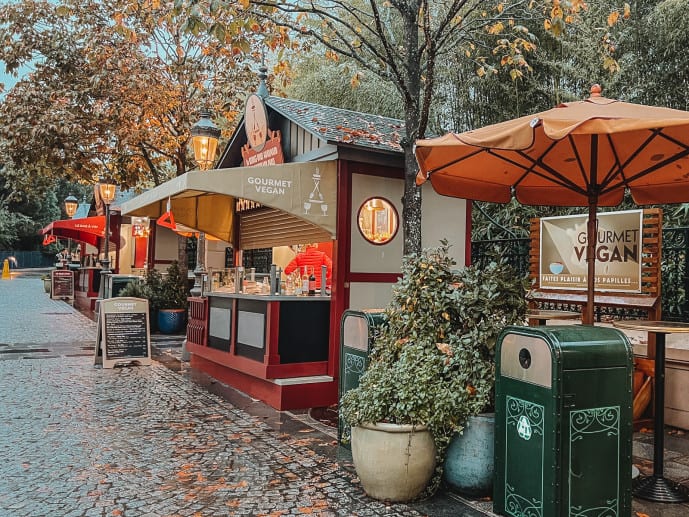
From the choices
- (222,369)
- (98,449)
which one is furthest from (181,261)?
(98,449)

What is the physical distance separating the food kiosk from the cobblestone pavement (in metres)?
0.60

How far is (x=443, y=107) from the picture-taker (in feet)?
48.6

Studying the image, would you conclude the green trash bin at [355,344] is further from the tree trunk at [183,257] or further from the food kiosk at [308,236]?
the tree trunk at [183,257]

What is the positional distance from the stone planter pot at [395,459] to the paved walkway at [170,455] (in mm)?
113

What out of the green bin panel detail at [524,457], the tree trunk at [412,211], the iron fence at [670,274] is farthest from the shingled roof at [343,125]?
the green bin panel detail at [524,457]

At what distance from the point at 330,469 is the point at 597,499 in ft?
6.62

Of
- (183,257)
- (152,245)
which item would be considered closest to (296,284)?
(183,257)

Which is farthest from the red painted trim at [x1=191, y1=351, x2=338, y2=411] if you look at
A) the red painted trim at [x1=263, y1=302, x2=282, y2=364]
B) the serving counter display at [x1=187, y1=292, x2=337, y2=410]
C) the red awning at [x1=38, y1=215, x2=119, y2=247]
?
the red awning at [x1=38, y1=215, x2=119, y2=247]

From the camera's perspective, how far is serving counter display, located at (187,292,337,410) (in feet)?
22.6

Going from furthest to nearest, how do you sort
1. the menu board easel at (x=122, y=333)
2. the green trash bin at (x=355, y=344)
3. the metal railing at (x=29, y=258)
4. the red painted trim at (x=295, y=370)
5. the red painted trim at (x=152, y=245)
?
the metal railing at (x=29, y=258), the red painted trim at (x=152, y=245), the menu board easel at (x=122, y=333), the red painted trim at (x=295, y=370), the green trash bin at (x=355, y=344)

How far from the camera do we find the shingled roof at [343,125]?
7246 mm

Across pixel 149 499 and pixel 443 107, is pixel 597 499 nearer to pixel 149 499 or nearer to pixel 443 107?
pixel 149 499

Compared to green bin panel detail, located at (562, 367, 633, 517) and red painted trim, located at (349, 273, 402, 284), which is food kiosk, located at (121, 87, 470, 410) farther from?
green bin panel detail, located at (562, 367, 633, 517)

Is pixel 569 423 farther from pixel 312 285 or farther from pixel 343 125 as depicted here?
pixel 343 125
